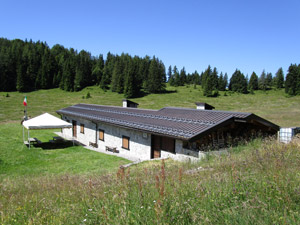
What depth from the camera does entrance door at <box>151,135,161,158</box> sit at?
1373 centimetres

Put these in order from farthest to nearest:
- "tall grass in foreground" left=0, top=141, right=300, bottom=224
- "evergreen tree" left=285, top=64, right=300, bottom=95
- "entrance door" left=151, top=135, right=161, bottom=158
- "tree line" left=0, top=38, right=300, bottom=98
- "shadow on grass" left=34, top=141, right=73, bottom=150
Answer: "tree line" left=0, top=38, right=300, bottom=98
"evergreen tree" left=285, top=64, right=300, bottom=95
"shadow on grass" left=34, top=141, right=73, bottom=150
"entrance door" left=151, top=135, right=161, bottom=158
"tall grass in foreground" left=0, top=141, right=300, bottom=224

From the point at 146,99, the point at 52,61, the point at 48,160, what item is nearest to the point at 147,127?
the point at 48,160

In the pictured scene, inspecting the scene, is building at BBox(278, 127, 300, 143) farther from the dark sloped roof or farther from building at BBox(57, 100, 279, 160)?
the dark sloped roof

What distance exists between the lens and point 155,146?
46.0 feet

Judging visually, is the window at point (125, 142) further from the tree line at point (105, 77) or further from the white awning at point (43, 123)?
the tree line at point (105, 77)

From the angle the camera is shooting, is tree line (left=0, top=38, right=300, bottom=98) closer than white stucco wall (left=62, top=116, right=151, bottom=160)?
No

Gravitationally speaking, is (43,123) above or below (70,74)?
below

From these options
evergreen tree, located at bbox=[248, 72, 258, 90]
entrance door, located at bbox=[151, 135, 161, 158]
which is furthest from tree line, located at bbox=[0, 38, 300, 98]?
entrance door, located at bbox=[151, 135, 161, 158]

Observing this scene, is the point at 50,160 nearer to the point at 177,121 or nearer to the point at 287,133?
the point at 177,121

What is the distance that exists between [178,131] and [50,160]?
8.89 m

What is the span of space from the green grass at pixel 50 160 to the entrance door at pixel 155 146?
181cm

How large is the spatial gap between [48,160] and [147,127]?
7.07 metres

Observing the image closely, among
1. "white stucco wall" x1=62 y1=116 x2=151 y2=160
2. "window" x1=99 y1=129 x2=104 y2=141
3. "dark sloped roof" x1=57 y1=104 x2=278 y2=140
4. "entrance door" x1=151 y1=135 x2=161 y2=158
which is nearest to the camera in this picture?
"dark sloped roof" x1=57 y1=104 x2=278 y2=140

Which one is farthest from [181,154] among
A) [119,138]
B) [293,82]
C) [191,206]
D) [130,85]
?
[293,82]
